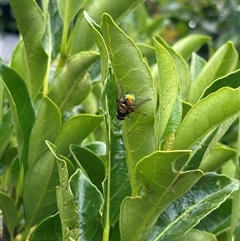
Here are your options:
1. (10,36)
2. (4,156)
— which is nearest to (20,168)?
(4,156)

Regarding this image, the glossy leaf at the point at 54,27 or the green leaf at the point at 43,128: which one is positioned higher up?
the glossy leaf at the point at 54,27

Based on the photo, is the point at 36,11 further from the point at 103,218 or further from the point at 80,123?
the point at 103,218

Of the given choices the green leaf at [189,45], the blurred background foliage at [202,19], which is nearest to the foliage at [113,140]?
the green leaf at [189,45]

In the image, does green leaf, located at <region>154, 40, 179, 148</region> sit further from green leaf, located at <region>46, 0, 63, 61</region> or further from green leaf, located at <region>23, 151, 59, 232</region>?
green leaf, located at <region>46, 0, 63, 61</region>

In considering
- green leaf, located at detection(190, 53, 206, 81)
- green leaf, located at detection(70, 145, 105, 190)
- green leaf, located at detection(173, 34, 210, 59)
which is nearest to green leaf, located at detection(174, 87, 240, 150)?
green leaf, located at detection(70, 145, 105, 190)

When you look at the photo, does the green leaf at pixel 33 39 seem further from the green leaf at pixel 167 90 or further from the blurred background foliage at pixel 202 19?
the blurred background foliage at pixel 202 19

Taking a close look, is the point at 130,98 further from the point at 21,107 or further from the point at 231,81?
the point at 21,107

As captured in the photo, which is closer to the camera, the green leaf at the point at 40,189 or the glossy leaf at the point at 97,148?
the green leaf at the point at 40,189
